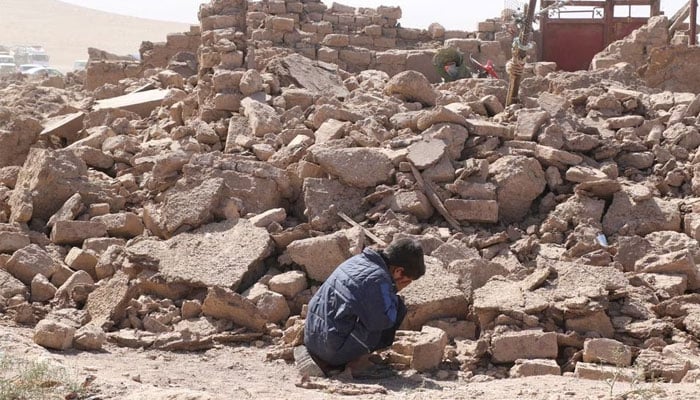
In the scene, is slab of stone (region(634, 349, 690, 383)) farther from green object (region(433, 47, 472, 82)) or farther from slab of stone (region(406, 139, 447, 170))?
green object (region(433, 47, 472, 82))

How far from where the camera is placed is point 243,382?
5387mm

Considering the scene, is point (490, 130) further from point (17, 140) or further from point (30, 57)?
point (30, 57)

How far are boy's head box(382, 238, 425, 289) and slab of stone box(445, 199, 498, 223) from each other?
6.32ft

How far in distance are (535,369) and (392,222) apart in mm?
1979

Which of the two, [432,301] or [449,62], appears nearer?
[432,301]

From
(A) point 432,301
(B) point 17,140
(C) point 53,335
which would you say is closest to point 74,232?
(C) point 53,335

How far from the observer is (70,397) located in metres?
4.39

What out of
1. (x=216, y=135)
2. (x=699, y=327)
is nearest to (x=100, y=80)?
(x=216, y=135)

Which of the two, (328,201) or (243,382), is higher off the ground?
(328,201)

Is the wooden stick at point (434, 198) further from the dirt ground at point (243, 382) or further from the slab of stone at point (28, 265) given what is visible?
the slab of stone at point (28, 265)

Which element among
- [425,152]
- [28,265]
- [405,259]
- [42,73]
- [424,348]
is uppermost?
[425,152]

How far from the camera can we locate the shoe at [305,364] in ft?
18.0

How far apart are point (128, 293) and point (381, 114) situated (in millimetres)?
3201

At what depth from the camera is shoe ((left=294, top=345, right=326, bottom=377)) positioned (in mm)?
5492
